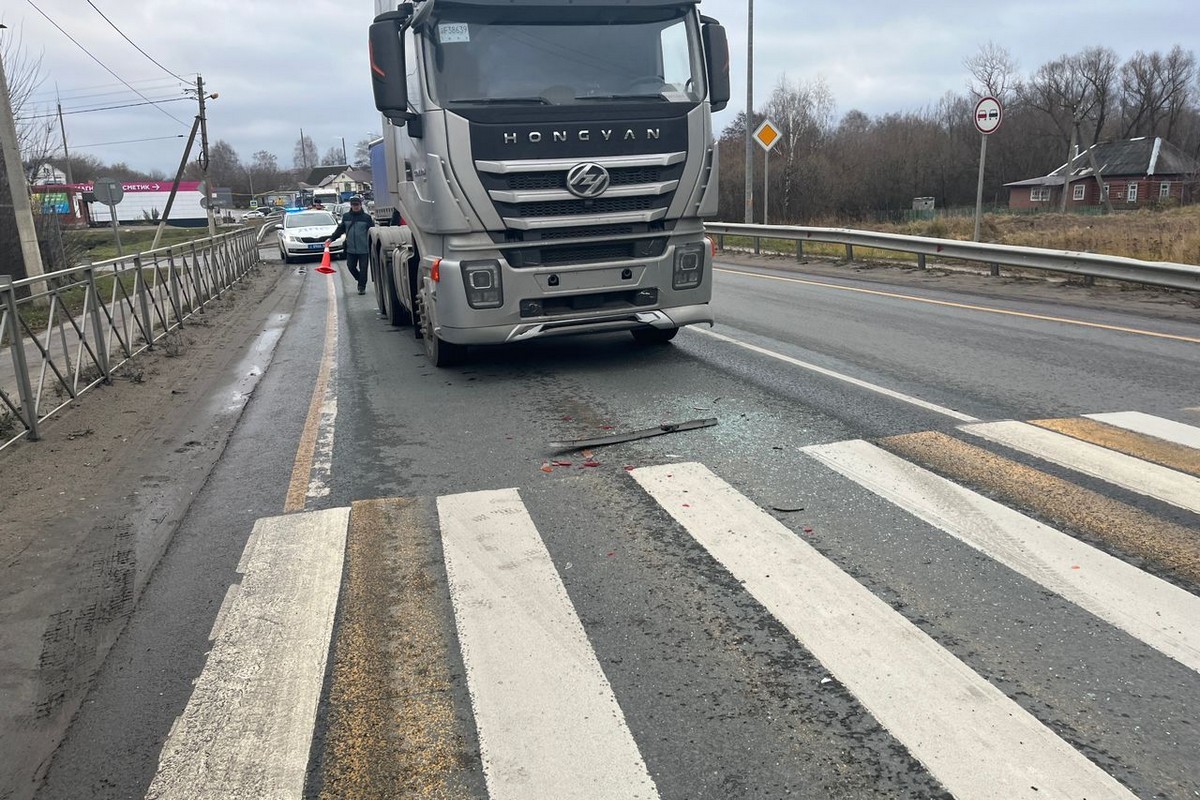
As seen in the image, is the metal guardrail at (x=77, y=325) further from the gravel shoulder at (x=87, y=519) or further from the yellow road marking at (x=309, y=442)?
the yellow road marking at (x=309, y=442)

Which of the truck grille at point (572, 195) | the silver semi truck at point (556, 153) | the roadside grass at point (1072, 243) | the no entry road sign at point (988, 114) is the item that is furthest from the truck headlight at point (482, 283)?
the roadside grass at point (1072, 243)

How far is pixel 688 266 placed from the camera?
862cm

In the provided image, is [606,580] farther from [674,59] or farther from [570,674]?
[674,59]

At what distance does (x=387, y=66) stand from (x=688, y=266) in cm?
334

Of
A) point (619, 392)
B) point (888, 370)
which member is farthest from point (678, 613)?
point (888, 370)

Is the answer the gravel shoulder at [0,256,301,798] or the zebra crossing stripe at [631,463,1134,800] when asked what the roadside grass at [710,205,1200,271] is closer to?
the zebra crossing stripe at [631,463,1134,800]

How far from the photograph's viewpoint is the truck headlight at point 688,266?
8.54m

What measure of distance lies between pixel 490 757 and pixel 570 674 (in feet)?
1.75

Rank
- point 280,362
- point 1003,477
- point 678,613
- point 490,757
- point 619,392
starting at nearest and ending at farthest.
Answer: point 490,757, point 678,613, point 1003,477, point 619,392, point 280,362

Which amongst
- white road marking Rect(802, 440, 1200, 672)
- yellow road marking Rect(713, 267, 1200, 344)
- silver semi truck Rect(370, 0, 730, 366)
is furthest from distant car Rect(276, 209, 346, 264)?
white road marking Rect(802, 440, 1200, 672)

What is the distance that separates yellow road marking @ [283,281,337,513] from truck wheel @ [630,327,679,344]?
11.5 ft

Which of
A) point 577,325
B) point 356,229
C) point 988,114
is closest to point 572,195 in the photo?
point 577,325

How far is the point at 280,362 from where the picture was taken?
34.2 ft

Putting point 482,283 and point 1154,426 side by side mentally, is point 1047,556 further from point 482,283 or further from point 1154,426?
point 482,283
